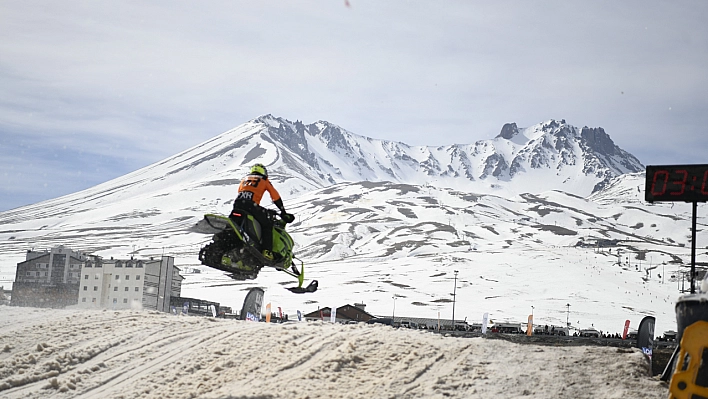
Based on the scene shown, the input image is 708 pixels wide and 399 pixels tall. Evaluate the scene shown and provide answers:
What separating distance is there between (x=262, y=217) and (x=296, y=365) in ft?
11.5

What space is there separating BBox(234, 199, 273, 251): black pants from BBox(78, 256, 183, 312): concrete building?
104 ft

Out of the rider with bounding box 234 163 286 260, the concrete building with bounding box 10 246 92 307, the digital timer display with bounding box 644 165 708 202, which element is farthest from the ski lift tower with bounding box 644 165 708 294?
the concrete building with bounding box 10 246 92 307

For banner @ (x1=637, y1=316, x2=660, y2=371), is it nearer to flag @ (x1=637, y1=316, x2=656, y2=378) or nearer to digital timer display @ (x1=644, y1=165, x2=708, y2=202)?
flag @ (x1=637, y1=316, x2=656, y2=378)

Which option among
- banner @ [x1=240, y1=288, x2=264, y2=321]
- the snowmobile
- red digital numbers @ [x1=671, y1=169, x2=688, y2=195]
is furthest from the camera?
banner @ [x1=240, y1=288, x2=264, y2=321]

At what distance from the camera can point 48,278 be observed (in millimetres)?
64250

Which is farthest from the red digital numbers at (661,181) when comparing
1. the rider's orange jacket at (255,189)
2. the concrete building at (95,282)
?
the concrete building at (95,282)

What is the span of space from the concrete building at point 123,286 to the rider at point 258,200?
31667mm

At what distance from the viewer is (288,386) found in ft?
34.5

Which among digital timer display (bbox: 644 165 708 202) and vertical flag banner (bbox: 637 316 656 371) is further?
vertical flag banner (bbox: 637 316 656 371)

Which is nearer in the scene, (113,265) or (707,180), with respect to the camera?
(707,180)

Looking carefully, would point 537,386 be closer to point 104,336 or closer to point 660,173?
point 660,173

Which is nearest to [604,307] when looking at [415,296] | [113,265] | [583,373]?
[415,296]

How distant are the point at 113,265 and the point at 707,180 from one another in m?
41.7

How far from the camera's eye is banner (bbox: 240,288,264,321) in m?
21.4
